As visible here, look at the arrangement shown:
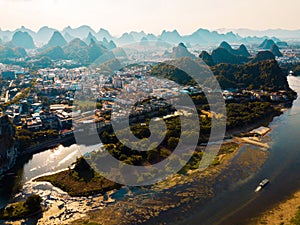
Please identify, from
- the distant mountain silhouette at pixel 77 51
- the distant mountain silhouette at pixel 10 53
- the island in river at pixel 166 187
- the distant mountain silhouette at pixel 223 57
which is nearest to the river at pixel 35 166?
the island in river at pixel 166 187

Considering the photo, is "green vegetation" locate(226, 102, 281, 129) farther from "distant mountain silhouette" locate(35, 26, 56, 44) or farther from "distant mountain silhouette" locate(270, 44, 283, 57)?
"distant mountain silhouette" locate(35, 26, 56, 44)

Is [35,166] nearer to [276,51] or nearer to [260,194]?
[260,194]

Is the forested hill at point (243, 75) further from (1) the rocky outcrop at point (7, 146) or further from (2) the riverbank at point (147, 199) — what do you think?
(1) the rocky outcrop at point (7, 146)

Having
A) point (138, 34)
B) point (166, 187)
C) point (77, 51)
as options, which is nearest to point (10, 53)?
point (77, 51)

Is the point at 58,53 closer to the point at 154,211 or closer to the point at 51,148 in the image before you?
the point at 51,148

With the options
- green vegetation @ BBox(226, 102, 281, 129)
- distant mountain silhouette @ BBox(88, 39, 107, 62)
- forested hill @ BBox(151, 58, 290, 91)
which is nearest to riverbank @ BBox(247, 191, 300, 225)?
green vegetation @ BBox(226, 102, 281, 129)

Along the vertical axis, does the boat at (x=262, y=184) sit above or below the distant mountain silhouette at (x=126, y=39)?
below
